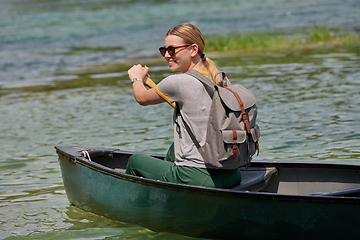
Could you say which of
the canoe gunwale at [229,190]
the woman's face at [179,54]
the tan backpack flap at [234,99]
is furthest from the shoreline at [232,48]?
the tan backpack flap at [234,99]

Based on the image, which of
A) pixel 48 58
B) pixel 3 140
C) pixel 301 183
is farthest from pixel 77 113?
pixel 48 58

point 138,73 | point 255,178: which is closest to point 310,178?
point 255,178

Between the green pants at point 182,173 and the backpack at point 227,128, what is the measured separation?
0.50ft

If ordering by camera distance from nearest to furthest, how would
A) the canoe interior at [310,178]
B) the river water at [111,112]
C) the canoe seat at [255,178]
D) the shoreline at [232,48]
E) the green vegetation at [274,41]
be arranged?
the canoe seat at [255,178] → the canoe interior at [310,178] → the river water at [111,112] → the shoreline at [232,48] → the green vegetation at [274,41]

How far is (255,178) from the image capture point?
16.4ft

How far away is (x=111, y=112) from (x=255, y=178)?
633 centimetres

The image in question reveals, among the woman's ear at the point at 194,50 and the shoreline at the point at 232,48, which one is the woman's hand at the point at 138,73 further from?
the shoreline at the point at 232,48

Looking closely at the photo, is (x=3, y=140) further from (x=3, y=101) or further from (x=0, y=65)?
(x=0, y=65)

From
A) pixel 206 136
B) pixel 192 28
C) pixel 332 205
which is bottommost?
pixel 332 205

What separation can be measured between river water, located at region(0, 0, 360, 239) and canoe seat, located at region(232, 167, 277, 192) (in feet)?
2.28

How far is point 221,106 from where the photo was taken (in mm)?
4277

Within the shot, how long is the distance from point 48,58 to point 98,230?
58.9ft

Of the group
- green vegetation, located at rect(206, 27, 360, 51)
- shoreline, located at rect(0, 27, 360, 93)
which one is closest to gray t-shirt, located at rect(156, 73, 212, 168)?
shoreline, located at rect(0, 27, 360, 93)

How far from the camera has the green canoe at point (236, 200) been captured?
411 cm
